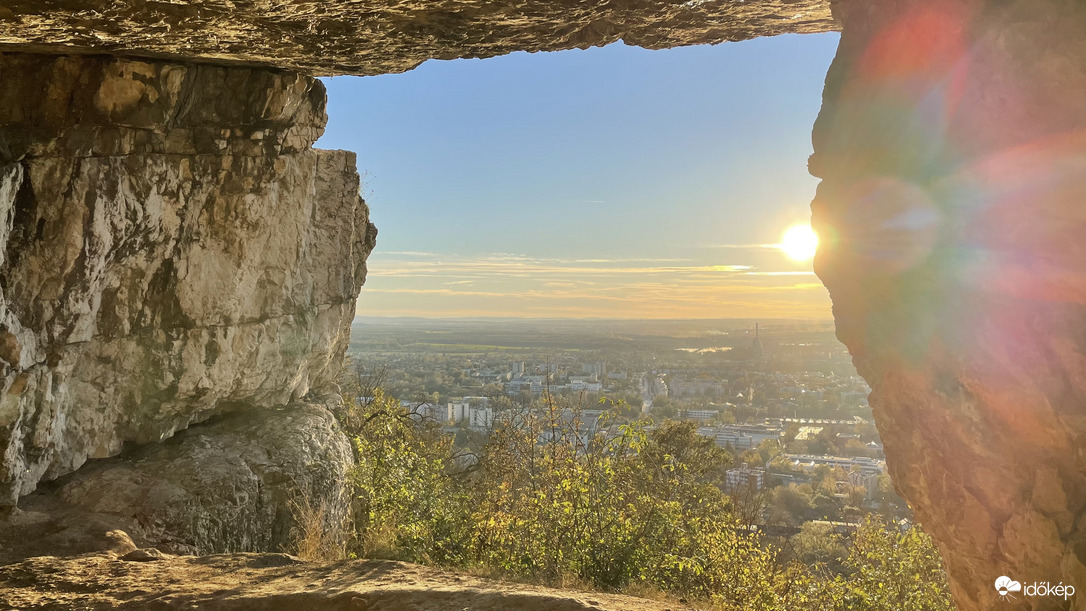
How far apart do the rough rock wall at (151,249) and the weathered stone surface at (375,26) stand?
0.91 m

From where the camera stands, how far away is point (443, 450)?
49.7 feet

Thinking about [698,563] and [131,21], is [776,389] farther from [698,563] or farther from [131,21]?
[131,21]

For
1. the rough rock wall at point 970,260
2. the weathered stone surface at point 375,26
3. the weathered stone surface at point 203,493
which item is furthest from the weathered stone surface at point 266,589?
the weathered stone surface at point 375,26

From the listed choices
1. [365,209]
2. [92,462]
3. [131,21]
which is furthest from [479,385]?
[131,21]

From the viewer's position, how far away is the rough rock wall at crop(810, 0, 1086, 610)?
4207 mm

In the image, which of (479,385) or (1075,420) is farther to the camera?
(479,385)

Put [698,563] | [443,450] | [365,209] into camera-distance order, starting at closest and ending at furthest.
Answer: [698,563] < [365,209] < [443,450]

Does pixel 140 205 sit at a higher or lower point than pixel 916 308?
higher

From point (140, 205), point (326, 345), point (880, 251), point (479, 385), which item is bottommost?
point (479, 385)

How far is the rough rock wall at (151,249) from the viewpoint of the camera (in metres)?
7.91

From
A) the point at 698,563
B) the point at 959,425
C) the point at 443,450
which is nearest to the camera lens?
the point at 959,425

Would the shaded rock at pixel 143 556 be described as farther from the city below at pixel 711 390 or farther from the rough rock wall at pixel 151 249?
Answer: the city below at pixel 711 390

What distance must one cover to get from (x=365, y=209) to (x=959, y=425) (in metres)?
10.9

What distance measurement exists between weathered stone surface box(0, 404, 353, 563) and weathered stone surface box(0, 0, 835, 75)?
5135mm
